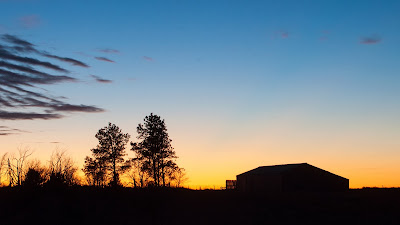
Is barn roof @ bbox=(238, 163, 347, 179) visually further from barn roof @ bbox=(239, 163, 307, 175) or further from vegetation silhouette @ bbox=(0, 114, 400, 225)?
vegetation silhouette @ bbox=(0, 114, 400, 225)

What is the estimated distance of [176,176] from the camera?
195 ft

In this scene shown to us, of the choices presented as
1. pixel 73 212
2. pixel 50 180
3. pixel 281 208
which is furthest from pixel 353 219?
pixel 50 180

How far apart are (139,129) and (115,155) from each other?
5182 mm

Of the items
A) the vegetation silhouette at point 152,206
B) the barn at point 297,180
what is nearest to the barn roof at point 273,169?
the barn at point 297,180

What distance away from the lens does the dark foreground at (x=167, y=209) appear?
27.7 metres

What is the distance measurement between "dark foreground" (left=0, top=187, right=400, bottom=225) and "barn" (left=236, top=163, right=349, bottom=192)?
2655 cm

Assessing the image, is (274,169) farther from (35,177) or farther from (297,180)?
(35,177)

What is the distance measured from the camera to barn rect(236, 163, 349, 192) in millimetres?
62000

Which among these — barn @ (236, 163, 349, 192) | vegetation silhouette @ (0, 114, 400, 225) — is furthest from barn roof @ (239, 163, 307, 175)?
vegetation silhouette @ (0, 114, 400, 225)

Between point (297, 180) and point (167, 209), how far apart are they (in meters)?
36.6

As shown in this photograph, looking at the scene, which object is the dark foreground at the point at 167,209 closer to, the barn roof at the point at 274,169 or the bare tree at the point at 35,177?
the bare tree at the point at 35,177

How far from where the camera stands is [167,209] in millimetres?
29984

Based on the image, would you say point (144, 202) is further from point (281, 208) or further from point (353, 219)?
point (353, 219)

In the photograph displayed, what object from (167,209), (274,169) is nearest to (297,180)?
(274,169)
